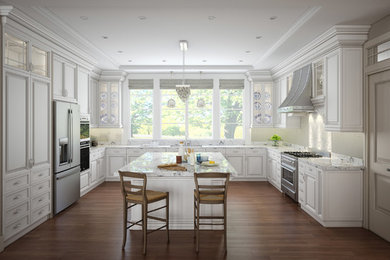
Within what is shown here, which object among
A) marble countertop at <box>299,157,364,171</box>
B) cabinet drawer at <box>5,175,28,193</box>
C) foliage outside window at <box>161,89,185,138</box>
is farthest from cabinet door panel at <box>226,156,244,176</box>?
cabinet drawer at <box>5,175,28,193</box>

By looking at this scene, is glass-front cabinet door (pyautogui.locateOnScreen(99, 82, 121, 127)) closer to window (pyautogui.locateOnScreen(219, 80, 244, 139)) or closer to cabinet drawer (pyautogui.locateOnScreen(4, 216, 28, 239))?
window (pyautogui.locateOnScreen(219, 80, 244, 139))

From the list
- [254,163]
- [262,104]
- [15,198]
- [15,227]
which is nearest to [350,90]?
[262,104]

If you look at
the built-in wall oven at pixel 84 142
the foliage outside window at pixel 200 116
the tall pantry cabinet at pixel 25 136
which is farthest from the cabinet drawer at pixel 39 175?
the foliage outside window at pixel 200 116

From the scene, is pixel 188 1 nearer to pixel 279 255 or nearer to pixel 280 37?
pixel 280 37

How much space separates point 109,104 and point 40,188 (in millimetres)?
3604

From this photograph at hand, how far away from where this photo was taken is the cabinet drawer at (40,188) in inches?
143

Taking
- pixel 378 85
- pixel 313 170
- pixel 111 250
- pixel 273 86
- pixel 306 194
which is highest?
pixel 273 86

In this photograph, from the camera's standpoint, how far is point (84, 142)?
5.24 meters

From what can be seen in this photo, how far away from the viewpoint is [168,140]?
7.34m

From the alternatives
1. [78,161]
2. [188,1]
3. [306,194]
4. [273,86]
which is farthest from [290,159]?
[78,161]

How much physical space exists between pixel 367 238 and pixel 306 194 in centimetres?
106

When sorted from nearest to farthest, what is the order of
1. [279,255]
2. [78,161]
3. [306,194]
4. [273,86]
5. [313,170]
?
[279,255], [313,170], [306,194], [78,161], [273,86]

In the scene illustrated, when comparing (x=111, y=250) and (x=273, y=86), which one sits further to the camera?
(x=273, y=86)

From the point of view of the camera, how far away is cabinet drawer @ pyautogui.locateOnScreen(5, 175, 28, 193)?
3.16 m
